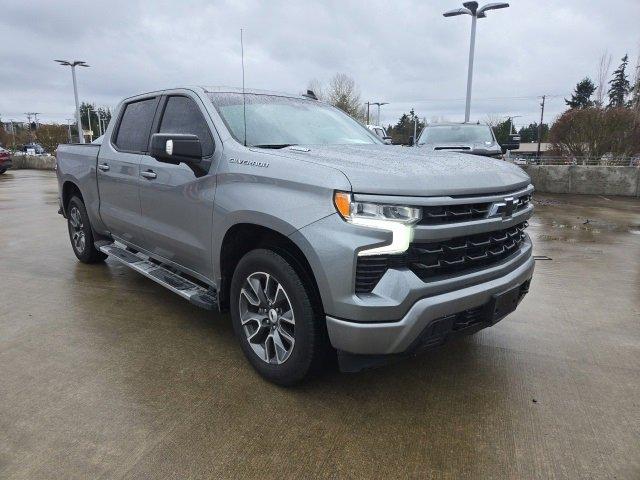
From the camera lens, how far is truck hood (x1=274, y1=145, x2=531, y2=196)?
2.42 m

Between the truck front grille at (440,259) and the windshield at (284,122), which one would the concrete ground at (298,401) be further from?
the windshield at (284,122)

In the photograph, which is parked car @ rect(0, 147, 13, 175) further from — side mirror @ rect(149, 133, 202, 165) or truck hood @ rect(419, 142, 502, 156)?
side mirror @ rect(149, 133, 202, 165)

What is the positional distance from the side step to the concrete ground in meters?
0.38

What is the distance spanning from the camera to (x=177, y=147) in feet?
9.95

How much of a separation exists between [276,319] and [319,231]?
0.69 m

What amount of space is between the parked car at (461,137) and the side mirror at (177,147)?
784 cm

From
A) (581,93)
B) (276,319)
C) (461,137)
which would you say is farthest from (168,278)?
(581,93)

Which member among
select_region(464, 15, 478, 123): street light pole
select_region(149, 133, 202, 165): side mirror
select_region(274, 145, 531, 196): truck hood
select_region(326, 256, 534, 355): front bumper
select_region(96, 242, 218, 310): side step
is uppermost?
select_region(464, 15, 478, 123): street light pole

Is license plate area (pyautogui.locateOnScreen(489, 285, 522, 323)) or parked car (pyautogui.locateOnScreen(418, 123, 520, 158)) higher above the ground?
parked car (pyautogui.locateOnScreen(418, 123, 520, 158))

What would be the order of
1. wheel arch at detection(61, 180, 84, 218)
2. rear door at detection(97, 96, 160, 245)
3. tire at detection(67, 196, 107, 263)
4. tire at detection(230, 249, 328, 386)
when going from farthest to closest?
wheel arch at detection(61, 180, 84, 218) < tire at detection(67, 196, 107, 263) < rear door at detection(97, 96, 160, 245) < tire at detection(230, 249, 328, 386)

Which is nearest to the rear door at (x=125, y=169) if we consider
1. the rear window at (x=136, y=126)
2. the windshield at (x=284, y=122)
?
the rear window at (x=136, y=126)

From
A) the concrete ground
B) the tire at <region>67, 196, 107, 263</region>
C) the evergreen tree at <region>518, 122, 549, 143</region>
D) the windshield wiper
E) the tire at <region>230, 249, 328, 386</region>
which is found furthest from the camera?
the evergreen tree at <region>518, 122, 549, 143</region>

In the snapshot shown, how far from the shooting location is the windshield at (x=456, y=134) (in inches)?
429

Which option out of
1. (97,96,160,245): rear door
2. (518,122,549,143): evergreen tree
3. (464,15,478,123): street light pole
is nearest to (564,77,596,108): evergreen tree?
(518,122,549,143): evergreen tree
